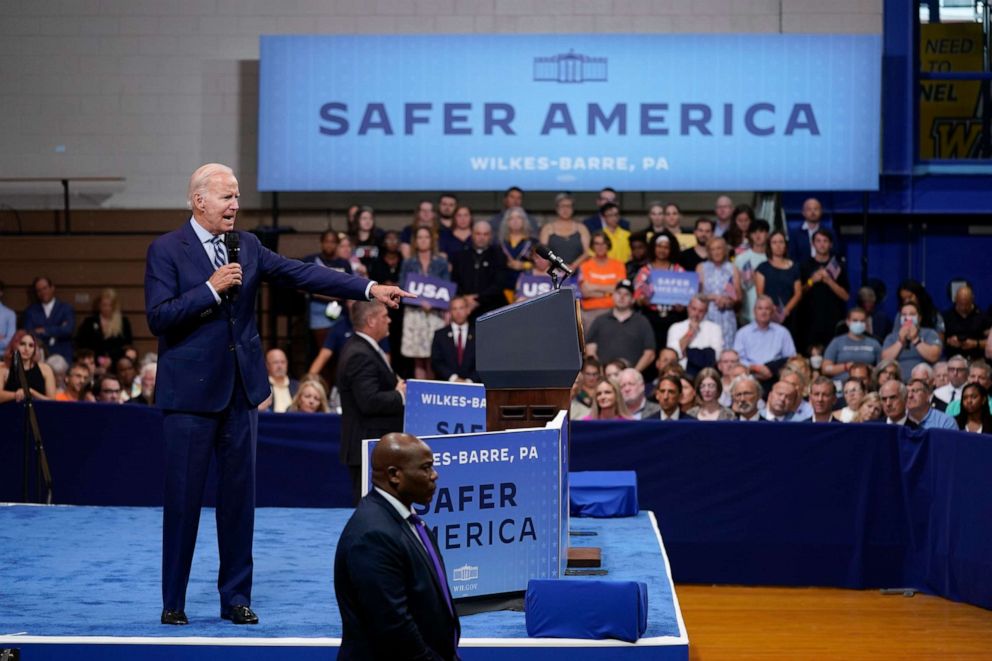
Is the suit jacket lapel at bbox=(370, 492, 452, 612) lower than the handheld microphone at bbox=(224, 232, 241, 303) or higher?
lower

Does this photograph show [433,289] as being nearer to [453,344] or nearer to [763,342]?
[453,344]

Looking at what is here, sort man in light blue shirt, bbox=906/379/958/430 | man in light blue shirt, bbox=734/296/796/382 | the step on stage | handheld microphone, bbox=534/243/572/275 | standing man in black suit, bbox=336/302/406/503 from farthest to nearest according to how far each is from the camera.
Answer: man in light blue shirt, bbox=734/296/796/382 → man in light blue shirt, bbox=906/379/958/430 → standing man in black suit, bbox=336/302/406/503 → handheld microphone, bbox=534/243/572/275 → the step on stage

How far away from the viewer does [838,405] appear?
10617mm

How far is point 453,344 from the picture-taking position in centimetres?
1158

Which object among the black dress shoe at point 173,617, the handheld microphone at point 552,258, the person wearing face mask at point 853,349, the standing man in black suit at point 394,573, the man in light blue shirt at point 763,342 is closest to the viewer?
the standing man in black suit at point 394,573

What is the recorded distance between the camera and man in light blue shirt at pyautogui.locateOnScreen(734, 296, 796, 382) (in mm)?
11833

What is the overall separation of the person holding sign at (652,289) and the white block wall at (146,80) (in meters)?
3.89

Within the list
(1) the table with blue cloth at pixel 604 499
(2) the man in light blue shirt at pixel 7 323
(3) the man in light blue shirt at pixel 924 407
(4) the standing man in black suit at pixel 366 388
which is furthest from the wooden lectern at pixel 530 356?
(2) the man in light blue shirt at pixel 7 323

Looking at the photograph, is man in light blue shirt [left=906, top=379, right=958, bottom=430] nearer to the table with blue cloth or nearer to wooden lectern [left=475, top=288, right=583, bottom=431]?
the table with blue cloth

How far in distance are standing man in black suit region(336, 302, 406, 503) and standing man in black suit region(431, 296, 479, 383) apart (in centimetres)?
382

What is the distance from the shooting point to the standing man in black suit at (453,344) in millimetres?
11484

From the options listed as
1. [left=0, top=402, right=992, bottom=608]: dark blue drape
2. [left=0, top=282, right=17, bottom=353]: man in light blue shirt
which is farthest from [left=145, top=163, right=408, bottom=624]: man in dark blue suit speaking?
[left=0, top=282, right=17, bottom=353]: man in light blue shirt

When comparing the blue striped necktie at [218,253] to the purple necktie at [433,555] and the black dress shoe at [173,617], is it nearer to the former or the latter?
the black dress shoe at [173,617]

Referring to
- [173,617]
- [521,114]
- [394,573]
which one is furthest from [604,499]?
[521,114]
